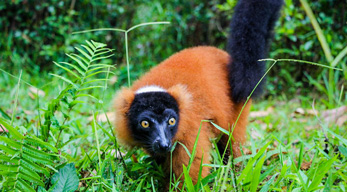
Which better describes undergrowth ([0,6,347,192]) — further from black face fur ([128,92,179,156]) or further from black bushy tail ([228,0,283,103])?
black bushy tail ([228,0,283,103])

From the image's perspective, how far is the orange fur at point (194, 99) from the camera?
9.43 ft

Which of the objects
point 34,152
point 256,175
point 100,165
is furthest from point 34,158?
point 256,175

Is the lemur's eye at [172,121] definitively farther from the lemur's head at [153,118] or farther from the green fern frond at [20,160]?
the green fern frond at [20,160]

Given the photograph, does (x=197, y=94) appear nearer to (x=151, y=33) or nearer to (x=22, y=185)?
(x=22, y=185)

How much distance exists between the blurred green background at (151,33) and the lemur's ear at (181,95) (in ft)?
13.1

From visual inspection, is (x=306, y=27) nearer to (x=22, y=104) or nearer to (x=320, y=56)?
(x=320, y=56)

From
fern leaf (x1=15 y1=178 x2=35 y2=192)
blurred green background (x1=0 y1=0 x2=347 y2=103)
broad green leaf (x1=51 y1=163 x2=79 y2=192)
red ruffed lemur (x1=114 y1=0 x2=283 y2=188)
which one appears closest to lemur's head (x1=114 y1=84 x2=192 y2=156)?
red ruffed lemur (x1=114 y1=0 x2=283 y2=188)

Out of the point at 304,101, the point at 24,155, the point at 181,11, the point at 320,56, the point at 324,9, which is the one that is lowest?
the point at 304,101

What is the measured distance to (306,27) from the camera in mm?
6648

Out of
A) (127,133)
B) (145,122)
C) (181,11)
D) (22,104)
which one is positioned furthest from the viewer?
(181,11)

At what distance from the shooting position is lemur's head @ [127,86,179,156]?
8.96ft

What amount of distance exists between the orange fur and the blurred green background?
3.33 metres

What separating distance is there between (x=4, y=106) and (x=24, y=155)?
3087 millimetres

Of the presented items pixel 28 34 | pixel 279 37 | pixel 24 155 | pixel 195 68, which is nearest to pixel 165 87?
pixel 195 68
